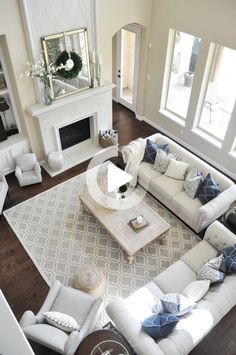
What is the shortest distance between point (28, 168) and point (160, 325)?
4231mm

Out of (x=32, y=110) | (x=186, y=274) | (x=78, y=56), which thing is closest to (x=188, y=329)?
(x=186, y=274)

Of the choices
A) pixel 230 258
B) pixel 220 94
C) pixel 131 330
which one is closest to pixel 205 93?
pixel 220 94

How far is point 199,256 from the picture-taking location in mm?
4477

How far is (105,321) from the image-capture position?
14.2ft

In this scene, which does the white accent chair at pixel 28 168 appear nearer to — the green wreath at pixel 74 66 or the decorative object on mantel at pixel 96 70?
the green wreath at pixel 74 66

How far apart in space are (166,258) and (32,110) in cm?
369

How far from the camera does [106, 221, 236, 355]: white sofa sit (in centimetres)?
334

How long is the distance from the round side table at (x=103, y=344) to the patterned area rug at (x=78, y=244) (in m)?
0.99

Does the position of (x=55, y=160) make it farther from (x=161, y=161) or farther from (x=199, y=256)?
(x=199, y=256)

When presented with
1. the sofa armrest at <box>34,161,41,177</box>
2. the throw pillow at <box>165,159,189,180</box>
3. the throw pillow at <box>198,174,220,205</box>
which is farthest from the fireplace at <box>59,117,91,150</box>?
the throw pillow at <box>198,174,220,205</box>

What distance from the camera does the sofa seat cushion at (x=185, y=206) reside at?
528cm

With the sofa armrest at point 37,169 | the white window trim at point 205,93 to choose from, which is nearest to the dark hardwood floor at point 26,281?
the sofa armrest at point 37,169

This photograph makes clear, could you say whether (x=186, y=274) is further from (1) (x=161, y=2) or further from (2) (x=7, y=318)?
(1) (x=161, y=2)

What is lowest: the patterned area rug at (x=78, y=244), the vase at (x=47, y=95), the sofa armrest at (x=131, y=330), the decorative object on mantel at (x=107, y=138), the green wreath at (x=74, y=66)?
the patterned area rug at (x=78, y=244)
